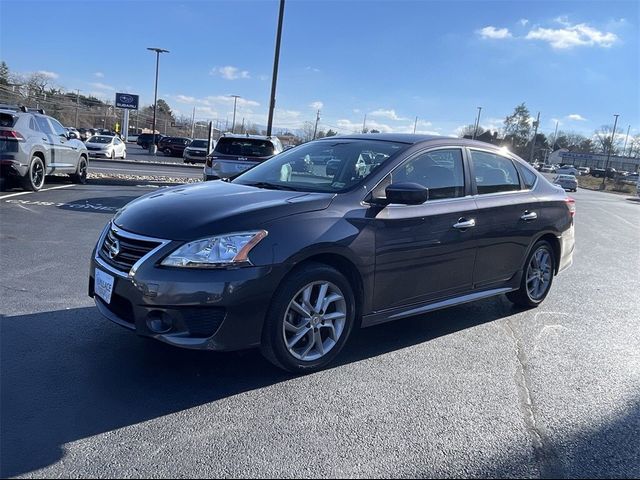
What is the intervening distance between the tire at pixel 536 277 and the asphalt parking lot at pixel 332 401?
31 centimetres

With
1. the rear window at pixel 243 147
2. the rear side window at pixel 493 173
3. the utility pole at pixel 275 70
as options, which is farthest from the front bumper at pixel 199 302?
the utility pole at pixel 275 70

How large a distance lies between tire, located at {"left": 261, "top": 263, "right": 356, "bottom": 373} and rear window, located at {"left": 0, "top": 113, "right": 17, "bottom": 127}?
31.6 ft

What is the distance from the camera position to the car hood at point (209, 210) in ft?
11.3

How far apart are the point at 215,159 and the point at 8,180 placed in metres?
4.40

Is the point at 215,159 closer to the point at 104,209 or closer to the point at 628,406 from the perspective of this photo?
the point at 104,209

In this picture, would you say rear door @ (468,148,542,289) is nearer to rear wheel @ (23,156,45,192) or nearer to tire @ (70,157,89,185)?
rear wheel @ (23,156,45,192)

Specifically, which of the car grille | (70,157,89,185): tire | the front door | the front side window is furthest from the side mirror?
(70,157,89,185): tire

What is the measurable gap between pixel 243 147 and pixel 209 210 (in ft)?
26.9

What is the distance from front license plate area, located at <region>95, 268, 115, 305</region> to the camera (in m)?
3.59

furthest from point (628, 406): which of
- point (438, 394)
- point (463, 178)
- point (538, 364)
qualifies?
point (463, 178)

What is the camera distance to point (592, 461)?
9.62 ft

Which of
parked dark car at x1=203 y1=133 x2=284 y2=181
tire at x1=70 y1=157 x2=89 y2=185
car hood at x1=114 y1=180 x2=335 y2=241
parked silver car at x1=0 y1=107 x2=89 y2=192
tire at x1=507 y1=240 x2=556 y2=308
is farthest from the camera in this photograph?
tire at x1=70 y1=157 x2=89 y2=185

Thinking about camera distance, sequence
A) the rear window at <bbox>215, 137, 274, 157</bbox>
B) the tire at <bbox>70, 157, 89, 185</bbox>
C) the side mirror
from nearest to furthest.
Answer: the side mirror < the rear window at <bbox>215, 137, 274, 157</bbox> < the tire at <bbox>70, 157, 89, 185</bbox>

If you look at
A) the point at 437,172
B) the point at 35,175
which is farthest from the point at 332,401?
the point at 35,175
